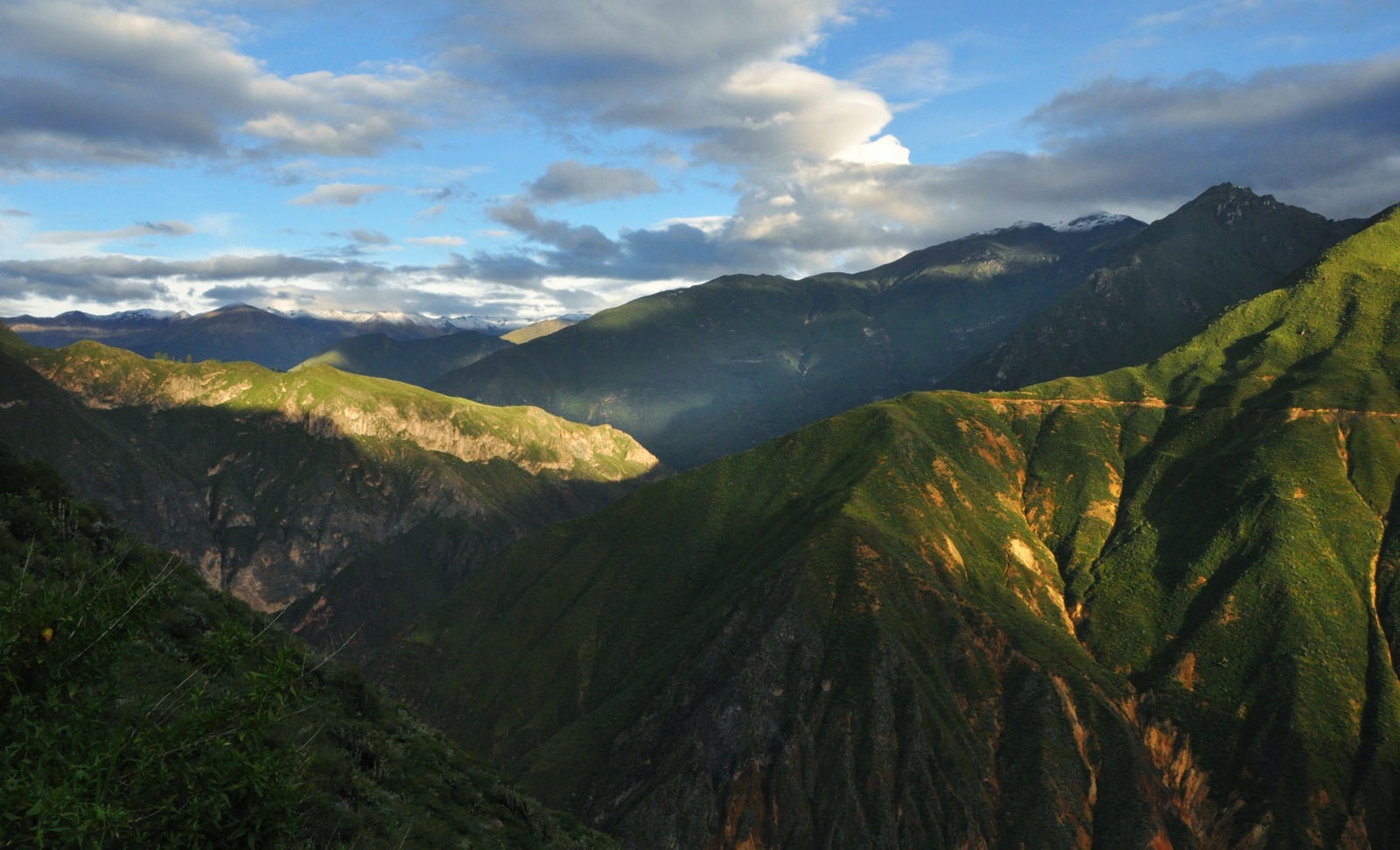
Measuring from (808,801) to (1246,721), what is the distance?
84595 mm

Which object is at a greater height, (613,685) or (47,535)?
(47,535)

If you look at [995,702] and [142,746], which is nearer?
[142,746]

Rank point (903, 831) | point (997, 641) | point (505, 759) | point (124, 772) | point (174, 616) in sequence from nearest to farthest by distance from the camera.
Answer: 1. point (124, 772)
2. point (174, 616)
3. point (903, 831)
4. point (997, 641)
5. point (505, 759)

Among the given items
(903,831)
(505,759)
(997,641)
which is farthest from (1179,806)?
(505,759)

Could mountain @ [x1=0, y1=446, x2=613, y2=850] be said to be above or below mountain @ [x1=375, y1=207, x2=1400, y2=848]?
above

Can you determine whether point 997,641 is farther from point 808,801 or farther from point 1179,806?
point 808,801

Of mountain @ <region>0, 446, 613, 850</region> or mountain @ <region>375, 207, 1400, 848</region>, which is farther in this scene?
mountain @ <region>375, 207, 1400, 848</region>

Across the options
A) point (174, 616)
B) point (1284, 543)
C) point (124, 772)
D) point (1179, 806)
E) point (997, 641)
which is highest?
point (124, 772)

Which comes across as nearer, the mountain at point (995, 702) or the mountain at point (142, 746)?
the mountain at point (142, 746)

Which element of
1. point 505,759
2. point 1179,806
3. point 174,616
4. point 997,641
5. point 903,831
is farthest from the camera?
point 505,759

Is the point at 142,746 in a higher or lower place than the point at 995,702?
higher

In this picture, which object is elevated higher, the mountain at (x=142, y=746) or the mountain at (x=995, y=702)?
the mountain at (x=142, y=746)

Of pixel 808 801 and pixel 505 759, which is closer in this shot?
pixel 808 801

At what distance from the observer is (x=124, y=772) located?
15.9 metres
